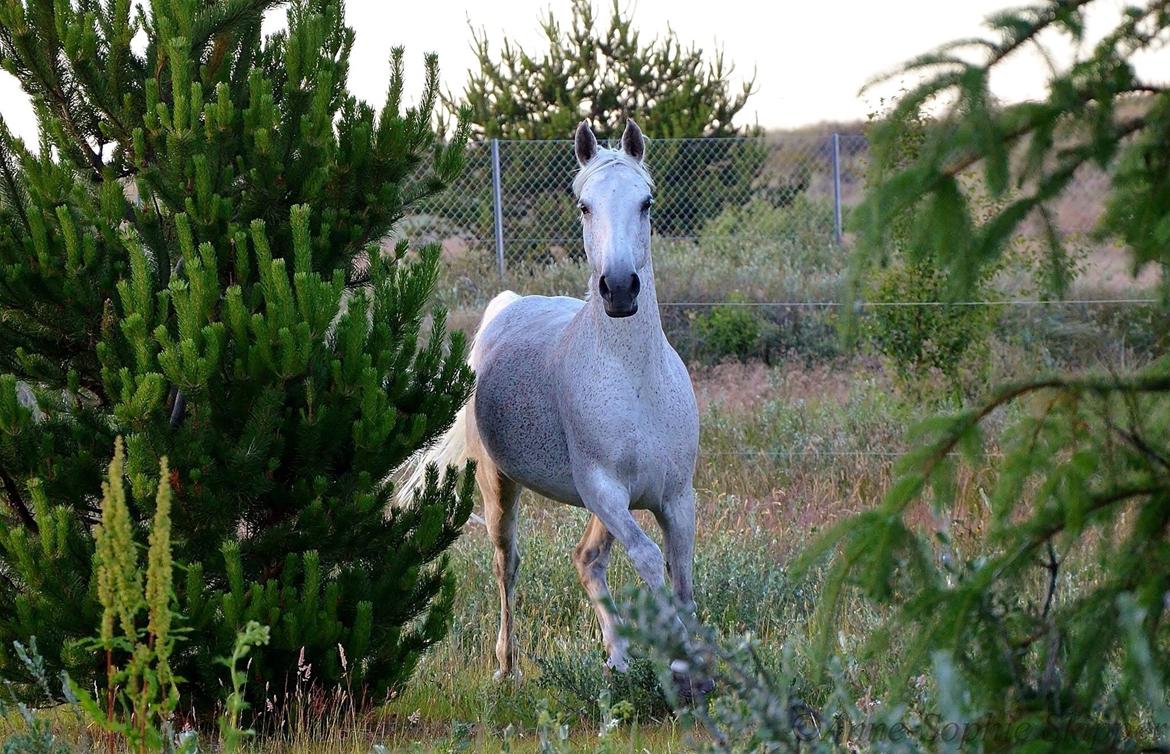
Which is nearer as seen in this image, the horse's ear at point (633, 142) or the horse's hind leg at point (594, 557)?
the horse's ear at point (633, 142)

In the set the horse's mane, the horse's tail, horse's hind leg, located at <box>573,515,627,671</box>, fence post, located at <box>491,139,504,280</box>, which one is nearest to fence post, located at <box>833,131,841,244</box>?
fence post, located at <box>491,139,504,280</box>

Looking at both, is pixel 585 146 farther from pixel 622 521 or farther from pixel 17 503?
pixel 17 503

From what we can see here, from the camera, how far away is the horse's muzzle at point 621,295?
4.69 m

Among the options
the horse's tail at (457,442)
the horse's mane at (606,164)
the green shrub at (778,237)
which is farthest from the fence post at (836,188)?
the horse's mane at (606,164)

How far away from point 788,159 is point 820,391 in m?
8.02

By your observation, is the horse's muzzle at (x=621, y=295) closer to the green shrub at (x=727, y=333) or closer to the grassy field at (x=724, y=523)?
the grassy field at (x=724, y=523)

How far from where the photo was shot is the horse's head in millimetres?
4703

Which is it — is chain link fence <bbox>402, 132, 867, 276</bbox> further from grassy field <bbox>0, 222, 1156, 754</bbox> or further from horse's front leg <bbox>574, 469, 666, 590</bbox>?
horse's front leg <bbox>574, 469, 666, 590</bbox>

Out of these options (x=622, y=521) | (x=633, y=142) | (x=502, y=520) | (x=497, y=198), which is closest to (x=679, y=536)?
(x=622, y=521)

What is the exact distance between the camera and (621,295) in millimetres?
4691

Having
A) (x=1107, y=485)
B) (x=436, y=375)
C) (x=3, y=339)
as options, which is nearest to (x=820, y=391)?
(x=436, y=375)

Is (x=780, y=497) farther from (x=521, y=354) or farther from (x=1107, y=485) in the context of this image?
(x=1107, y=485)

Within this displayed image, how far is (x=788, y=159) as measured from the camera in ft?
61.9

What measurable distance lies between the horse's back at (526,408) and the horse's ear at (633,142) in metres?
0.88
